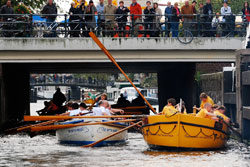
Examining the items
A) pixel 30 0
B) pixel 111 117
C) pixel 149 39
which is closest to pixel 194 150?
pixel 111 117

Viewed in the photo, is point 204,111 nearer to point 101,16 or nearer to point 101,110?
point 101,110

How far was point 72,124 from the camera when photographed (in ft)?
77.3

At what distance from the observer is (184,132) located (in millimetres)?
20016

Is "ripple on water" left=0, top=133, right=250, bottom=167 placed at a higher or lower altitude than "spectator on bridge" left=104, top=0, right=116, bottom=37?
lower

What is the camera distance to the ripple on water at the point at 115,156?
18.5m

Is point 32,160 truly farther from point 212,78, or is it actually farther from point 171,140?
point 212,78

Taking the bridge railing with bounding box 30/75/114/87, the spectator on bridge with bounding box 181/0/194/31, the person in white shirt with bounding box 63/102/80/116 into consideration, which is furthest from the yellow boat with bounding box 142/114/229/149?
the bridge railing with bounding box 30/75/114/87

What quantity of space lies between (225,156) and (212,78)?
10.1 metres

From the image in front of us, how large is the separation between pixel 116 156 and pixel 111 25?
31.6ft

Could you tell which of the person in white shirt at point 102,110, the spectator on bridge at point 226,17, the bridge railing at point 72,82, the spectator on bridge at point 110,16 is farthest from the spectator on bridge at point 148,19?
the bridge railing at point 72,82

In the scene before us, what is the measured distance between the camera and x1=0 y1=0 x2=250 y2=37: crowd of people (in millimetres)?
28188

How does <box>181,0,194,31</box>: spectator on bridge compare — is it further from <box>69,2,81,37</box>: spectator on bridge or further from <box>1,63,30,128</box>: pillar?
<box>1,63,30,128</box>: pillar

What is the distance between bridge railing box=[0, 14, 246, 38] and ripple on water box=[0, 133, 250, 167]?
5.45m

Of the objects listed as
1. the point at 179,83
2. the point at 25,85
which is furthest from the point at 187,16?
the point at 25,85
